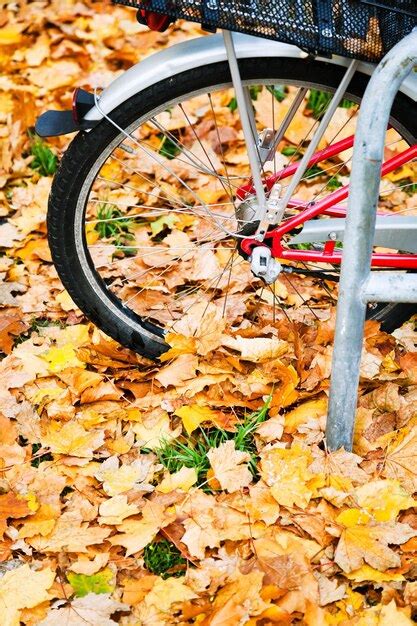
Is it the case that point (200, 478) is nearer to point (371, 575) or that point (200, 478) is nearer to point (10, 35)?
point (371, 575)

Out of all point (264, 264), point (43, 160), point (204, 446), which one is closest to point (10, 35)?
point (43, 160)

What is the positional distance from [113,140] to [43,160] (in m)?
1.32

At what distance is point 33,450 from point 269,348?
2.58 feet

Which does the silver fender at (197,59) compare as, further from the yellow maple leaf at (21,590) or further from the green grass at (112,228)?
the yellow maple leaf at (21,590)

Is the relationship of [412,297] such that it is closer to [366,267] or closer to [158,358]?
[366,267]

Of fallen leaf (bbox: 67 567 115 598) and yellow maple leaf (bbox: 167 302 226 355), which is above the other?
yellow maple leaf (bbox: 167 302 226 355)

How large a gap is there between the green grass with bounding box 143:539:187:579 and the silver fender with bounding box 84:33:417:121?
1.19 m

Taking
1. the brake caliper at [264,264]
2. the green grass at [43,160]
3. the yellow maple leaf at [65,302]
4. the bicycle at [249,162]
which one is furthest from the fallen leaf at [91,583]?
the green grass at [43,160]

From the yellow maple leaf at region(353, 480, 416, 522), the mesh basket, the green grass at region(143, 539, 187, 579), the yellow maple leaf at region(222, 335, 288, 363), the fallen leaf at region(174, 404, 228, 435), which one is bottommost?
the green grass at region(143, 539, 187, 579)

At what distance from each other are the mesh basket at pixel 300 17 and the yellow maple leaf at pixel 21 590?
4.65 feet

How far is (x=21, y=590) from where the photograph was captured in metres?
1.95

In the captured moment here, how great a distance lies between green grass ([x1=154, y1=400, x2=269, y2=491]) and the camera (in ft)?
7.45

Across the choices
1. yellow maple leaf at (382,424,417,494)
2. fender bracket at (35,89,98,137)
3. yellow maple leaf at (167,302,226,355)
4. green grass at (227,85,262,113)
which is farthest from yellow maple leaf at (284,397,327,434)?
green grass at (227,85,262,113)

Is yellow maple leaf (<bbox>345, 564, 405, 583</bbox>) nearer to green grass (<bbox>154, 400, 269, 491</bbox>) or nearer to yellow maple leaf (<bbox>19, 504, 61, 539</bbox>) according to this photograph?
green grass (<bbox>154, 400, 269, 491</bbox>)
